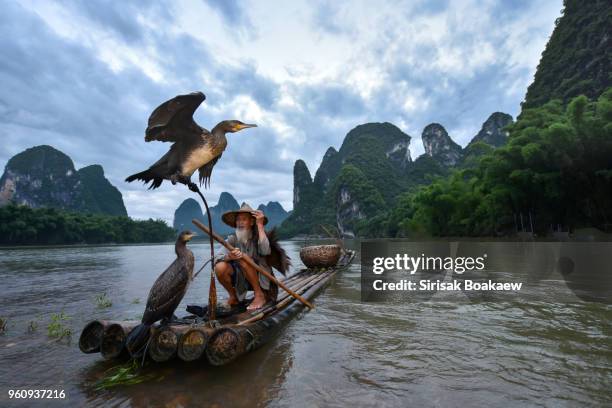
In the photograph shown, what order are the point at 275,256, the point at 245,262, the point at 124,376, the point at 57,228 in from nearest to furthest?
the point at 124,376, the point at 245,262, the point at 275,256, the point at 57,228

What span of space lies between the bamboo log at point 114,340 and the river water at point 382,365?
0.20 meters

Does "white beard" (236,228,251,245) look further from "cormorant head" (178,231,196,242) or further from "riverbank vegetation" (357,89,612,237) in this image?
"riverbank vegetation" (357,89,612,237)

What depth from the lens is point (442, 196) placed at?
29.8 m

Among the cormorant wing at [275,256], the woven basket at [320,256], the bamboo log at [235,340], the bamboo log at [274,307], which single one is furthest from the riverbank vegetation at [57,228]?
the bamboo log at [235,340]

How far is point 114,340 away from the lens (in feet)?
8.99

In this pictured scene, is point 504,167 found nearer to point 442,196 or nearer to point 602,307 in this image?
point 442,196

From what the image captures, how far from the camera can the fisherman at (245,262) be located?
376 cm

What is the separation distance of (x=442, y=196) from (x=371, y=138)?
105m

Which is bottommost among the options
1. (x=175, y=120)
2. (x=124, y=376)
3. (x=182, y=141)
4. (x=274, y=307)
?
(x=124, y=376)

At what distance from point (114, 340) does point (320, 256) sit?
689 cm

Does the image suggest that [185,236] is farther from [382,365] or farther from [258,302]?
[382,365]

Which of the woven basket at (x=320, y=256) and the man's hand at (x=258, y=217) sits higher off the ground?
the man's hand at (x=258, y=217)

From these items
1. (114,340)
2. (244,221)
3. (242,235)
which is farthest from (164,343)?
(244,221)

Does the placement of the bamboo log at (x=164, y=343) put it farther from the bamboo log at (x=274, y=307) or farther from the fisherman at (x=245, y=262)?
the fisherman at (x=245, y=262)
